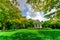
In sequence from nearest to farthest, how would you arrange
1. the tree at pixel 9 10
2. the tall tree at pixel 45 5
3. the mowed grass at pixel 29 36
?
1. the tall tree at pixel 45 5
2. the tree at pixel 9 10
3. the mowed grass at pixel 29 36

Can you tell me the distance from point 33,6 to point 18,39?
6.78m

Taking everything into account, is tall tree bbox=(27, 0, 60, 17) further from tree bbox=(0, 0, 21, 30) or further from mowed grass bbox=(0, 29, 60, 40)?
mowed grass bbox=(0, 29, 60, 40)

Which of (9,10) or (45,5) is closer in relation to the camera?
(45,5)

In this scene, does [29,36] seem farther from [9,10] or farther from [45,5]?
[45,5]

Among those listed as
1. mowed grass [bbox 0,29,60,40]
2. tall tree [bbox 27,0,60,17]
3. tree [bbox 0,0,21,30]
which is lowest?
mowed grass [bbox 0,29,60,40]

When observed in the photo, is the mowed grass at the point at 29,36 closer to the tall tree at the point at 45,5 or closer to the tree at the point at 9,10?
the tree at the point at 9,10

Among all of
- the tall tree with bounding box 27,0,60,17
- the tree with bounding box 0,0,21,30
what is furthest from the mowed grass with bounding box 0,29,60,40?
the tall tree with bounding box 27,0,60,17

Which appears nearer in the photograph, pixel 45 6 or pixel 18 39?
pixel 45 6

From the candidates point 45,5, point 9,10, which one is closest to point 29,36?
point 9,10

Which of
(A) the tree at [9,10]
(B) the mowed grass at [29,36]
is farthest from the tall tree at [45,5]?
(B) the mowed grass at [29,36]

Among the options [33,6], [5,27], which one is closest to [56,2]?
[33,6]

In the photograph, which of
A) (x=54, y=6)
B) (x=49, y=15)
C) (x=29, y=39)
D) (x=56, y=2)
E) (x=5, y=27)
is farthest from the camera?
(x=5, y=27)

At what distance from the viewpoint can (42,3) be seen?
7070 millimetres

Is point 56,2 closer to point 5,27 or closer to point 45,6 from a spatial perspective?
point 45,6
